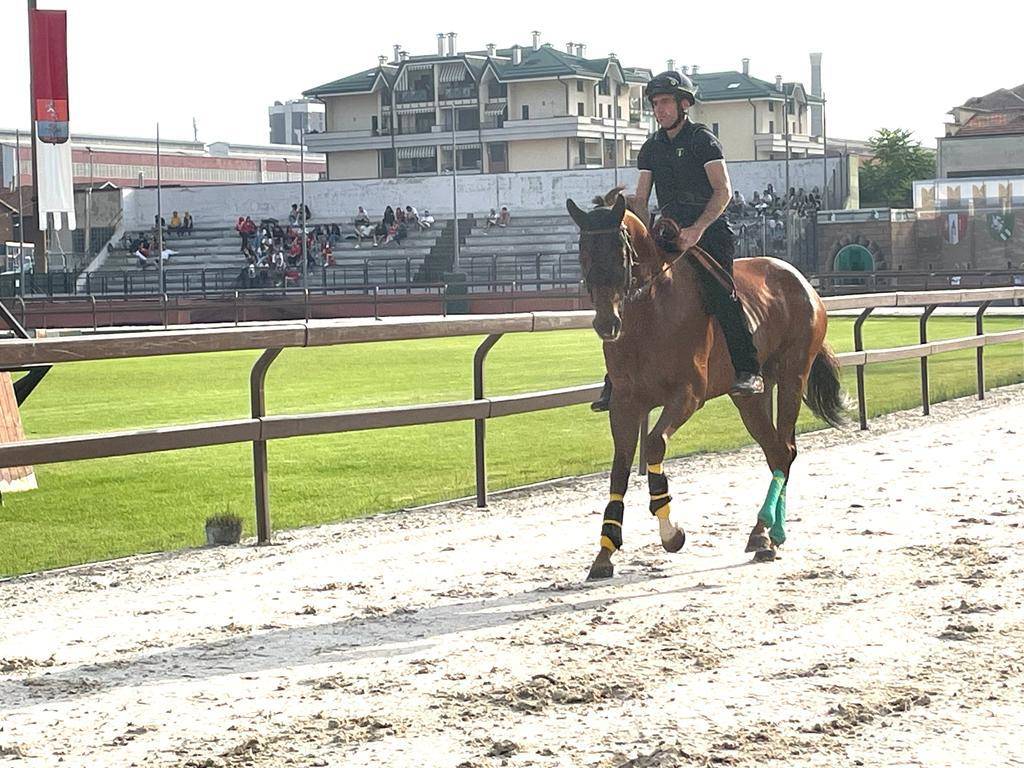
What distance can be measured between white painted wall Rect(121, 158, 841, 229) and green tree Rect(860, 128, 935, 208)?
17.6 m

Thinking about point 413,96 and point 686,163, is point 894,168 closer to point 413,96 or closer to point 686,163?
point 413,96

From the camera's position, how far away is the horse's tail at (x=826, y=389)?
33.0 feet

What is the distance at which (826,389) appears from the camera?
10094mm

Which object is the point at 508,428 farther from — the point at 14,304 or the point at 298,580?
the point at 14,304

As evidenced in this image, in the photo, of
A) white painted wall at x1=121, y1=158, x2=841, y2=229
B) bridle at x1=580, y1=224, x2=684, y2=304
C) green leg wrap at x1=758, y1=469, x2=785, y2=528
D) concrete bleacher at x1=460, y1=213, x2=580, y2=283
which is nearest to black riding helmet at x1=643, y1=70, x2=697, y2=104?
bridle at x1=580, y1=224, x2=684, y2=304

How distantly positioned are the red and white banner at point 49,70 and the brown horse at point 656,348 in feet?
92.3

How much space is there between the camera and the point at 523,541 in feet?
29.7

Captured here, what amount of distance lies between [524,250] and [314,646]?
67.1 m

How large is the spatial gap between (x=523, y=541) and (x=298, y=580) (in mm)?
1565

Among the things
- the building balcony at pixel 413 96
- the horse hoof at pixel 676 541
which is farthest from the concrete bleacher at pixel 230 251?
the horse hoof at pixel 676 541

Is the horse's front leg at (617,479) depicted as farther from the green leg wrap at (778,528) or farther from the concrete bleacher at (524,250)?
the concrete bleacher at (524,250)

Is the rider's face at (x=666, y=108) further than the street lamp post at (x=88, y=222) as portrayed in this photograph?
No

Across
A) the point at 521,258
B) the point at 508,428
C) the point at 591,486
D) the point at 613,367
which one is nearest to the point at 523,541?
the point at 613,367

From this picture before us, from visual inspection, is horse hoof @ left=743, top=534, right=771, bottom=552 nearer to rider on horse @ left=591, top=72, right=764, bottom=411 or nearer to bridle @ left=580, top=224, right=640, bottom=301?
rider on horse @ left=591, top=72, right=764, bottom=411
